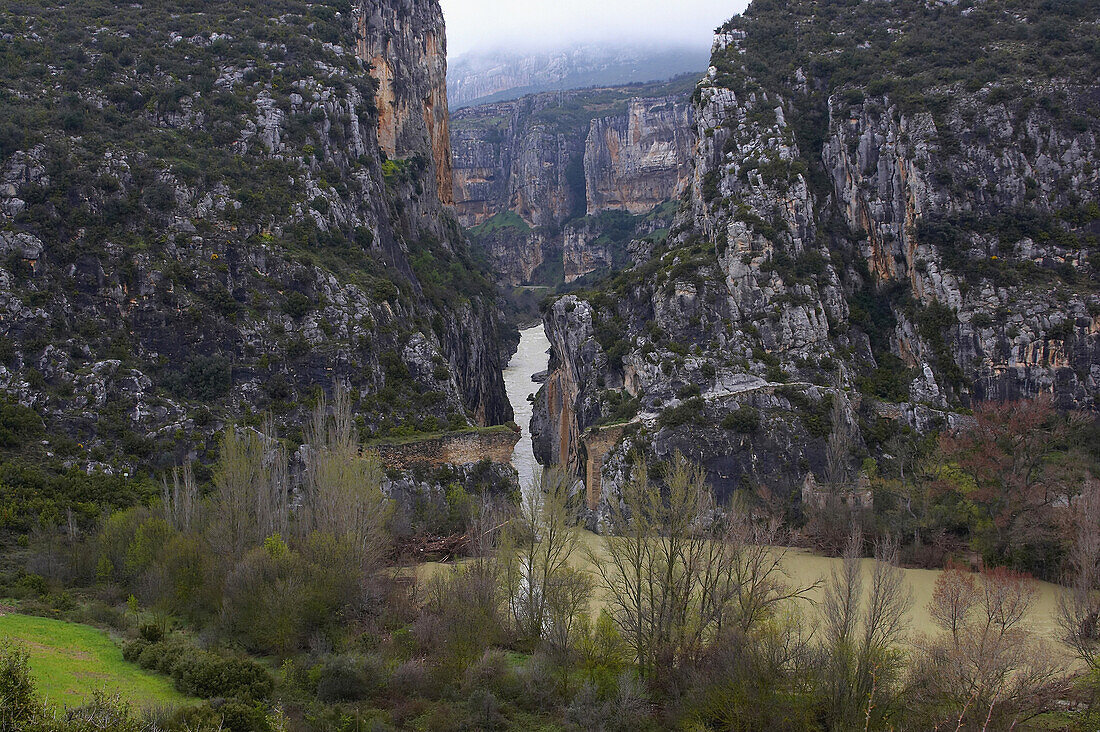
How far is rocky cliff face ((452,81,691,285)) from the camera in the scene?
16100 cm

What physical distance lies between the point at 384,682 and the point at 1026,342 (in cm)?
4508

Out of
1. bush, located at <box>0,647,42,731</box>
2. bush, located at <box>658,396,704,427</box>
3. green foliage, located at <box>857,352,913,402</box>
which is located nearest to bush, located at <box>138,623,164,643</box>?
bush, located at <box>0,647,42,731</box>

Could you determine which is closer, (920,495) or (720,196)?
(920,495)

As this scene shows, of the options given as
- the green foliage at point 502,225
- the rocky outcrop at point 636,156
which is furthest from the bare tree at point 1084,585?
the green foliage at point 502,225

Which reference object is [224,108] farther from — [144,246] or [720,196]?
[720,196]

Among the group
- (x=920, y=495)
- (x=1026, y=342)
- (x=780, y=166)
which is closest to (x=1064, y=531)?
(x=920, y=495)

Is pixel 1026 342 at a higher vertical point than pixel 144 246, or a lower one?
lower

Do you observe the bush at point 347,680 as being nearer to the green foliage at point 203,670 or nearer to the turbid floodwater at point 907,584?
the green foliage at point 203,670

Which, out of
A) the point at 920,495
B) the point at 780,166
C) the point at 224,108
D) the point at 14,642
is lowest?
the point at 920,495

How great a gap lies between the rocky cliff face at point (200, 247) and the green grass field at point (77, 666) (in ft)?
56.6

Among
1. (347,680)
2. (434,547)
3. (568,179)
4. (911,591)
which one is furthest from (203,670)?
(568,179)

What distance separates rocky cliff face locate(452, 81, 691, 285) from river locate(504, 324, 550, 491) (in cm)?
2298

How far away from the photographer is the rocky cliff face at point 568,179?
528 ft

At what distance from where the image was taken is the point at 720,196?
203ft
